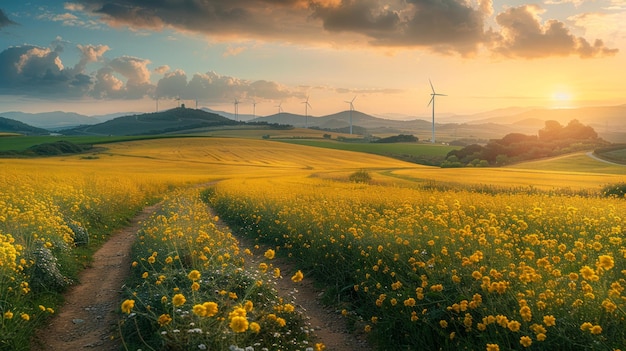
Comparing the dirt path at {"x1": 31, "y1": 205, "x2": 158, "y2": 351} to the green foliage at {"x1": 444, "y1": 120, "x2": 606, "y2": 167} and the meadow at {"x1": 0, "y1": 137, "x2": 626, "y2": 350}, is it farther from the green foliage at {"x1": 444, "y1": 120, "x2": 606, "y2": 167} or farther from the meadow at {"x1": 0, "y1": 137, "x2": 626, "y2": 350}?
the green foliage at {"x1": 444, "y1": 120, "x2": 606, "y2": 167}

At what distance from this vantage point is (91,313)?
342 inches

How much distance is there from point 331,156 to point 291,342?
273ft

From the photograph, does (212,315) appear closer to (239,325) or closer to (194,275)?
(239,325)

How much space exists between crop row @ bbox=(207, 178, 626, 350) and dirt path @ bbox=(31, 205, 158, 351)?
4293mm

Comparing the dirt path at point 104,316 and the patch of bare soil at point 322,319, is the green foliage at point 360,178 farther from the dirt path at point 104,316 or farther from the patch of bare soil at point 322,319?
the patch of bare soil at point 322,319

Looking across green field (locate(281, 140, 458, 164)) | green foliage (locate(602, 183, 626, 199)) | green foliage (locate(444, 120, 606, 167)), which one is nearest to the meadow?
green foliage (locate(602, 183, 626, 199))

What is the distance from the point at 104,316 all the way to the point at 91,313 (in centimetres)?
39

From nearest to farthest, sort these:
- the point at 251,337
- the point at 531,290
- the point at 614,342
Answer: the point at 614,342
the point at 531,290
the point at 251,337

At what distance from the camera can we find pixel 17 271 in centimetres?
853

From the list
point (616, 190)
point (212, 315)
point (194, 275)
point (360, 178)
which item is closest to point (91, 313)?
point (194, 275)

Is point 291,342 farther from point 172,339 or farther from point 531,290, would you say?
point 531,290

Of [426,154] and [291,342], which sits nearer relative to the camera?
[291,342]

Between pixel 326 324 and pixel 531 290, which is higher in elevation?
pixel 531 290

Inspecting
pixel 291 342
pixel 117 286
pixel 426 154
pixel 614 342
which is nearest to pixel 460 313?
pixel 614 342
